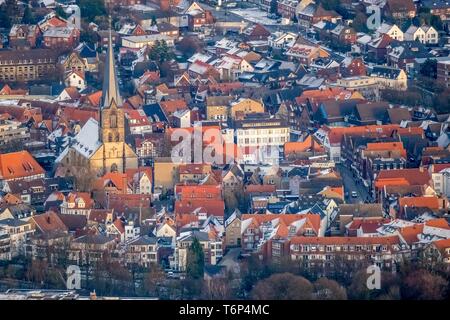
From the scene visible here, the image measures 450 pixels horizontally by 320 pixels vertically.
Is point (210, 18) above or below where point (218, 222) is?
below

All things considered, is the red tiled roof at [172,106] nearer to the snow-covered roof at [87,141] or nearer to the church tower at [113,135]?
the snow-covered roof at [87,141]

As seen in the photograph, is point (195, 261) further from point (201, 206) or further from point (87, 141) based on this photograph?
point (87, 141)

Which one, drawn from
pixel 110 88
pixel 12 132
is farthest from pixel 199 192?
pixel 12 132

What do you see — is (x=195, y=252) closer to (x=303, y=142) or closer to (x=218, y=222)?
(x=218, y=222)

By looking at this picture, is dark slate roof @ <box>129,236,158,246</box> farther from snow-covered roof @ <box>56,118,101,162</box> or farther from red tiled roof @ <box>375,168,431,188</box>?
snow-covered roof @ <box>56,118,101,162</box>
